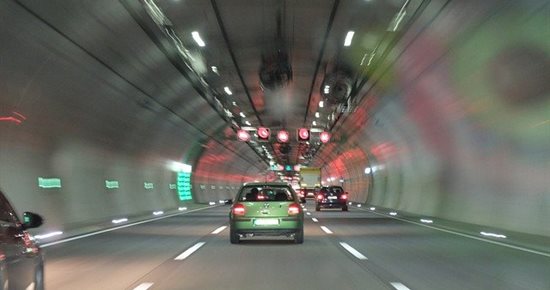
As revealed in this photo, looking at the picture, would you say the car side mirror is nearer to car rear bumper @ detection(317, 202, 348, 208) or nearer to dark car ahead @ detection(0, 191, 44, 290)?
dark car ahead @ detection(0, 191, 44, 290)

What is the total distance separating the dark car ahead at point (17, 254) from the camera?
6145 mm

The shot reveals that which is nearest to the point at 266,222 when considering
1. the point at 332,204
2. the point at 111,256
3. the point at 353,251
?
the point at 353,251

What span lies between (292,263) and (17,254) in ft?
24.8

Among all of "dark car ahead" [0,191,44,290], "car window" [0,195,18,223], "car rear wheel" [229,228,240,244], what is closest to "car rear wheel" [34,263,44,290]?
"dark car ahead" [0,191,44,290]

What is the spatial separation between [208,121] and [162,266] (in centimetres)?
3005

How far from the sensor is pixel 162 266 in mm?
12828

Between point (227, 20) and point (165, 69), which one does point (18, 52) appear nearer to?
point (227, 20)

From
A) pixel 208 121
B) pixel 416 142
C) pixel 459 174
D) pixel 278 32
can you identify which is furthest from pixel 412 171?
pixel 278 32

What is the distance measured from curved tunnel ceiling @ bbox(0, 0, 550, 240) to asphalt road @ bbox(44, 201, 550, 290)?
3491 mm

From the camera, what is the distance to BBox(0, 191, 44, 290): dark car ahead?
6.14 m

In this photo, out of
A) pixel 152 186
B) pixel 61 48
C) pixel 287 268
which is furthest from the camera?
pixel 152 186

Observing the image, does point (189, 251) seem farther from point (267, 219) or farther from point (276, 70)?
point (276, 70)

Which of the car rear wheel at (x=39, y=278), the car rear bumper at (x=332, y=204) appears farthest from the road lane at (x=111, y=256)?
the car rear bumper at (x=332, y=204)

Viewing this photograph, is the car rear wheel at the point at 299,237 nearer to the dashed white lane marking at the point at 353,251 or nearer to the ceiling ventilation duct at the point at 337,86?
the dashed white lane marking at the point at 353,251
